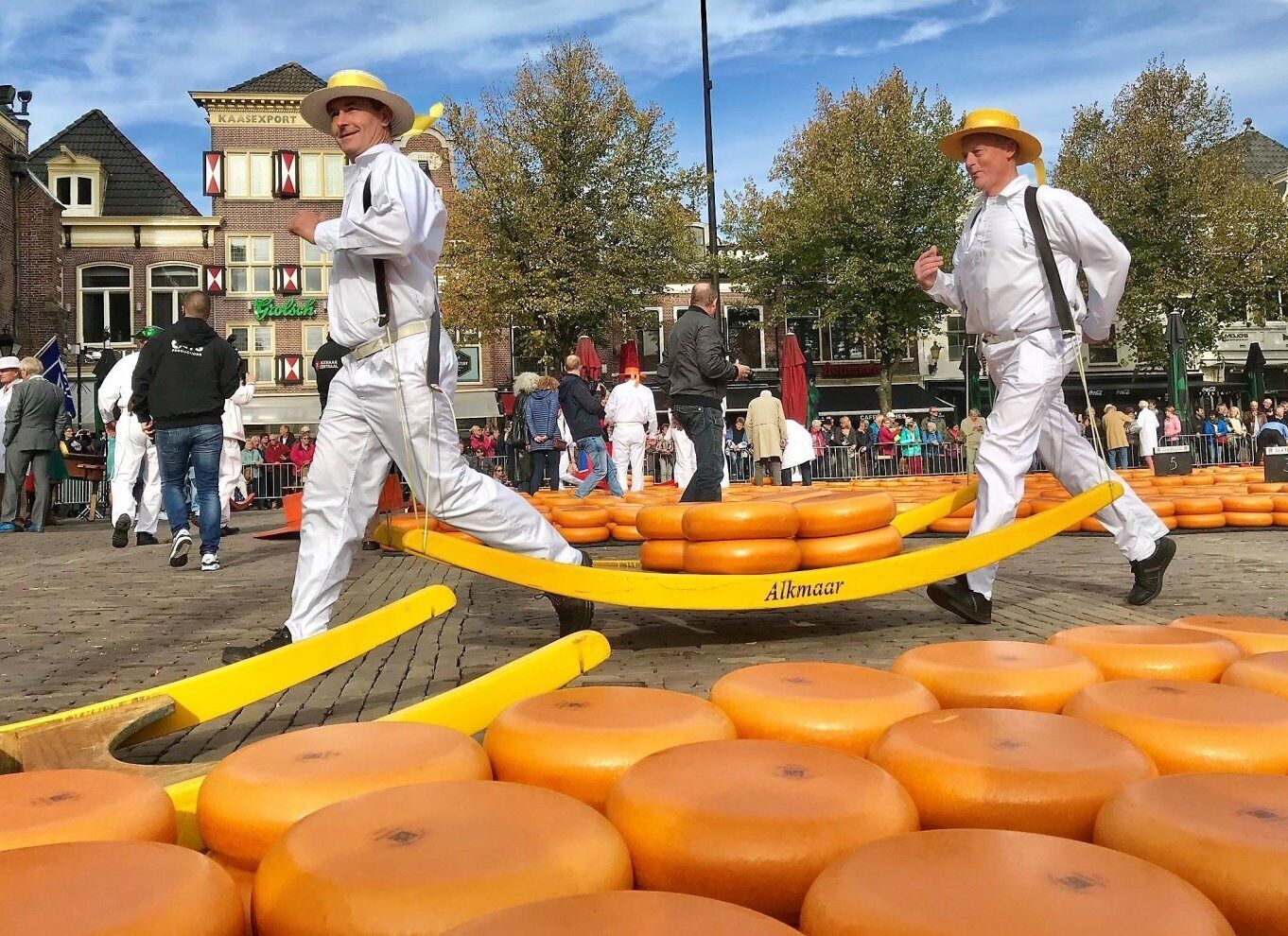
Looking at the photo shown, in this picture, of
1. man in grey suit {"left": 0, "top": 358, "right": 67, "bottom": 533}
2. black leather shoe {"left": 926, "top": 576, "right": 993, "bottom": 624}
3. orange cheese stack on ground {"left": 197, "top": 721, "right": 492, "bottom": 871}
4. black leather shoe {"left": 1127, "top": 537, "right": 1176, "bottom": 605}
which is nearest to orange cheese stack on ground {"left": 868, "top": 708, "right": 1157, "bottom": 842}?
orange cheese stack on ground {"left": 197, "top": 721, "right": 492, "bottom": 871}

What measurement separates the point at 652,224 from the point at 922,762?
3056 cm

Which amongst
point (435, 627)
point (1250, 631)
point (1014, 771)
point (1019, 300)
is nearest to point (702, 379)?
point (1019, 300)

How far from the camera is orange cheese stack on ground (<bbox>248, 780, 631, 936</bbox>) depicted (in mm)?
1035

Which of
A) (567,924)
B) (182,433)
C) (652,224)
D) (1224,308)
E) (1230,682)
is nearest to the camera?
(567,924)

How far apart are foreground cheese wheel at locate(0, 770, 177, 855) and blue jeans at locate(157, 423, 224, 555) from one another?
640 centimetres

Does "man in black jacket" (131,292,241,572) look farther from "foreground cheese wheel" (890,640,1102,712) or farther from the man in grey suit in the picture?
"foreground cheese wheel" (890,640,1102,712)

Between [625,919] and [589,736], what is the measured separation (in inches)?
25.7

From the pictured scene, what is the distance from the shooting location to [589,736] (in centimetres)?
164

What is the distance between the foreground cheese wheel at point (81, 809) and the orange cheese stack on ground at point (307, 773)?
0.08 metres

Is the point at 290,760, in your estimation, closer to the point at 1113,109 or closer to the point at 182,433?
the point at 182,433

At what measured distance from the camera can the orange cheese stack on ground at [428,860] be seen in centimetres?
104

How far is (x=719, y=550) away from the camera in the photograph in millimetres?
3938

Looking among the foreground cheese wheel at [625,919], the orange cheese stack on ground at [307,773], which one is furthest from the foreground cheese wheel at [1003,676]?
the foreground cheese wheel at [625,919]

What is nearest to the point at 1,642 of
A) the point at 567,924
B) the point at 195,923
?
the point at 195,923
